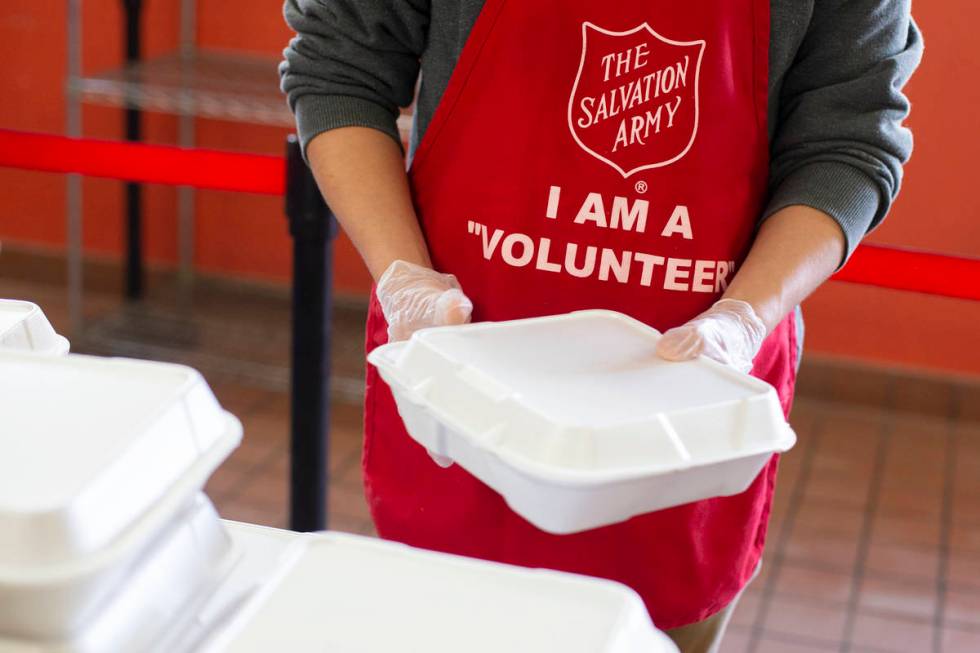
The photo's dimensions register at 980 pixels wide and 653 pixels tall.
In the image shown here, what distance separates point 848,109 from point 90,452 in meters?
0.82

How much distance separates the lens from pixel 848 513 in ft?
9.84

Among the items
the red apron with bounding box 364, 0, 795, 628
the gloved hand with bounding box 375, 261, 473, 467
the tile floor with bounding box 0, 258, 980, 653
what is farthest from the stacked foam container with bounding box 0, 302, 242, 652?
the tile floor with bounding box 0, 258, 980, 653

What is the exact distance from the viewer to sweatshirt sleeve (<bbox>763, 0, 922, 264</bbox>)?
1203 millimetres

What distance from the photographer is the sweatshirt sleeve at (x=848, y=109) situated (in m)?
1.20

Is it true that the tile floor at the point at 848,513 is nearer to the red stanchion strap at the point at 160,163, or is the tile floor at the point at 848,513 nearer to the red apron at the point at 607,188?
the red stanchion strap at the point at 160,163

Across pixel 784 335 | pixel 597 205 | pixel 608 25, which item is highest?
pixel 608 25

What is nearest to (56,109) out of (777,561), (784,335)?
(777,561)

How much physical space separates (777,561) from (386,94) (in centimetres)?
180

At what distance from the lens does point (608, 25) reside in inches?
46.4

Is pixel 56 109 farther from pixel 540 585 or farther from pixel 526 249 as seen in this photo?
pixel 540 585

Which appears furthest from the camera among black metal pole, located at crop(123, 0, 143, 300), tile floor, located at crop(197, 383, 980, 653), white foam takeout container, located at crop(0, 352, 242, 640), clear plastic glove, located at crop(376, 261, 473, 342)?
black metal pole, located at crop(123, 0, 143, 300)

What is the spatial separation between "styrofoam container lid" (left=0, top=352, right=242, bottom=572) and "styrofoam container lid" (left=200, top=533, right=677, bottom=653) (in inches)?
3.1

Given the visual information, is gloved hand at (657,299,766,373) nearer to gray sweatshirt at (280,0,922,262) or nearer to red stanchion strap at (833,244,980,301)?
gray sweatshirt at (280,0,922,262)

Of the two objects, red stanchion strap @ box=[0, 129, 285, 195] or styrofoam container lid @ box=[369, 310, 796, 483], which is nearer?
styrofoam container lid @ box=[369, 310, 796, 483]
